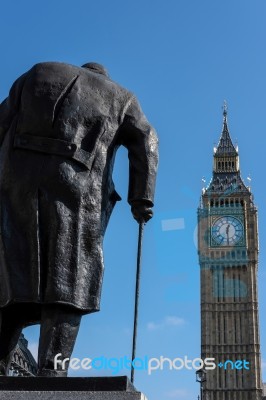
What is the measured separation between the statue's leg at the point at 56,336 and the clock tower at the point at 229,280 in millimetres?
61479

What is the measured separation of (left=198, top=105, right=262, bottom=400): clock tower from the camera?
6450 centimetres

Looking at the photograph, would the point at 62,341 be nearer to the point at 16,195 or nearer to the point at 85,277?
the point at 85,277

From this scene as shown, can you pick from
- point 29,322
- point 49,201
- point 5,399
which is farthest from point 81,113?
point 5,399

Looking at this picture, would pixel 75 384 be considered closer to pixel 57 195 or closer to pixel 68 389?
pixel 68 389

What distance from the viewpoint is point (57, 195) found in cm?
410

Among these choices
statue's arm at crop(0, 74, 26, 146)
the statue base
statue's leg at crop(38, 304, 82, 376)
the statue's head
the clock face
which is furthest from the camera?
the clock face

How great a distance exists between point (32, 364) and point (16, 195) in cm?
3646

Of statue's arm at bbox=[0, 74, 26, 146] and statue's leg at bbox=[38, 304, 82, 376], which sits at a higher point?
statue's arm at bbox=[0, 74, 26, 146]

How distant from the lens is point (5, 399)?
347cm

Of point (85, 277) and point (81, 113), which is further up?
point (81, 113)

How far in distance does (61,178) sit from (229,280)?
64582 mm

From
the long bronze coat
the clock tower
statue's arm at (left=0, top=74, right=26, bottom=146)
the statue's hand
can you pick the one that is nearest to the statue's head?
the long bronze coat

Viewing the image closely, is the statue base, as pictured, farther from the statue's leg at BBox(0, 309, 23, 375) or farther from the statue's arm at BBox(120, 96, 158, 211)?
the statue's arm at BBox(120, 96, 158, 211)

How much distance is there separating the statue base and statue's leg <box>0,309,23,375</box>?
490 mm
